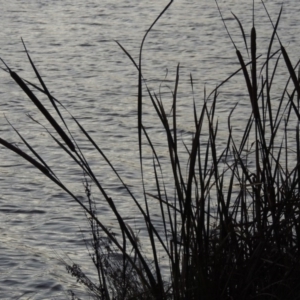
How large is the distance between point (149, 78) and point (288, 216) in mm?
5254

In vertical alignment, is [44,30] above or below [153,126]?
above

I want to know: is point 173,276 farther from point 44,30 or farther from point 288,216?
point 44,30

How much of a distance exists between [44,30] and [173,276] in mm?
7654

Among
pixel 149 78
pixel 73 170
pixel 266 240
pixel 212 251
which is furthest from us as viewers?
pixel 149 78

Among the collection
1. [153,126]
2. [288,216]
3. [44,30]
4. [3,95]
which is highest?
[44,30]

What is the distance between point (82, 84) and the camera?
715cm

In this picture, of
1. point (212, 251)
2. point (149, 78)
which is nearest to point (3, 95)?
point (149, 78)

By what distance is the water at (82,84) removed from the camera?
400 centimetres

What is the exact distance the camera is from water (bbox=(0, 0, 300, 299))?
400 cm

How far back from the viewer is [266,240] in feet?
6.31

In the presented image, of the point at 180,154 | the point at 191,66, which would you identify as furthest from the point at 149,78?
the point at 180,154

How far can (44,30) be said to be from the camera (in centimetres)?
938

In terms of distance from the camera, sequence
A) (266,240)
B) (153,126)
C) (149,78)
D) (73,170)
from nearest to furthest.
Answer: (266,240)
(73,170)
(153,126)
(149,78)

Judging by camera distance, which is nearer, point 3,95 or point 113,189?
point 113,189
